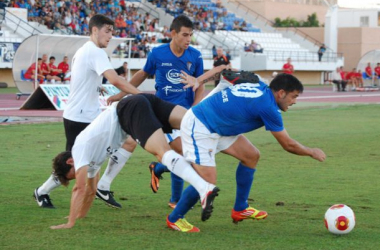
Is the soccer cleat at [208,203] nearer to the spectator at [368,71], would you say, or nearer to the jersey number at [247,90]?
the jersey number at [247,90]

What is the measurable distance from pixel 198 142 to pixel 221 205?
1.73m

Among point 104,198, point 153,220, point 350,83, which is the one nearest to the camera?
point 153,220

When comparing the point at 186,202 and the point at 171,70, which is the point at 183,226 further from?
the point at 171,70

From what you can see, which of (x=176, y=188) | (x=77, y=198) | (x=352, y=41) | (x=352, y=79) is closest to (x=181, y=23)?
(x=176, y=188)

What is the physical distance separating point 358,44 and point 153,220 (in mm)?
59173

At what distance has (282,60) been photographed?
55.5 metres

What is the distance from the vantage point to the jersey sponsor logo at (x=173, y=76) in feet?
31.4

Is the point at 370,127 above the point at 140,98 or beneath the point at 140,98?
beneath

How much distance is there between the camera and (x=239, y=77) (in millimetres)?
7410

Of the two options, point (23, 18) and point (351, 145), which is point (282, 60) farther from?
point (351, 145)

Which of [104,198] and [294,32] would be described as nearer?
[104,198]

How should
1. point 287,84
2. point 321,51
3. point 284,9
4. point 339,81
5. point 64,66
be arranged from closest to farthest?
point 287,84
point 64,66
point 339,81
point 321,51
point 284,9

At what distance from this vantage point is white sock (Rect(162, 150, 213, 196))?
7016 mm

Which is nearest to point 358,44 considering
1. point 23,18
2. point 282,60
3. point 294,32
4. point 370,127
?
point 294,32
